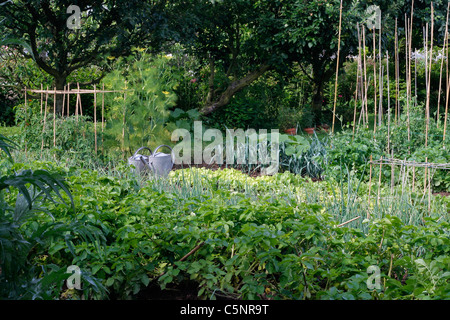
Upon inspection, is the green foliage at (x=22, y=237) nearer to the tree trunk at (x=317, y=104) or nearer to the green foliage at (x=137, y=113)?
the green foliage at (x=137, y=113)

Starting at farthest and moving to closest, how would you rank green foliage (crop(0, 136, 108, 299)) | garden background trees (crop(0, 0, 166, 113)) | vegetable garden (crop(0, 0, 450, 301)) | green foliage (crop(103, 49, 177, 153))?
garden background trees (crop(0, 0, 166, 113)) → green foliage (crop(103, 49, 177, 153)) → vegetable garden (crop(0, 0, 450, 301)) → green foliage (crop(0, 136, 108, 299))

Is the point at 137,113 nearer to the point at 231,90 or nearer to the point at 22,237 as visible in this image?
the point at 231,90

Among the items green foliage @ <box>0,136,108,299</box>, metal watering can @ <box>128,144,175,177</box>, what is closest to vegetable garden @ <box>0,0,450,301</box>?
green foliage @ <box>0,136,108,299</box>

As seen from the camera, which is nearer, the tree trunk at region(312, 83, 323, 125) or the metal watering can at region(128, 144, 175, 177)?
the metal watering can at region(128, 144, 175, 177)

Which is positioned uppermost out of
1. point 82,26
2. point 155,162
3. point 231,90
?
point 82,26

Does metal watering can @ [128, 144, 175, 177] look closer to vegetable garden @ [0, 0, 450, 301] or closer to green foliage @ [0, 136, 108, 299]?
vegetable garden @ [0, 0, 450, 301]

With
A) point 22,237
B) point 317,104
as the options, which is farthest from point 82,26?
point 22,237

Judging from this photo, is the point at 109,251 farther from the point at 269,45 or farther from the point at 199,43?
the point at 199,43

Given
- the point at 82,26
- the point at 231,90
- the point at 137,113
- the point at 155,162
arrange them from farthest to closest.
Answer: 1. the point at 231,90
2. the point at 82,26
3. the point at 137,113
4. the point at 155,162

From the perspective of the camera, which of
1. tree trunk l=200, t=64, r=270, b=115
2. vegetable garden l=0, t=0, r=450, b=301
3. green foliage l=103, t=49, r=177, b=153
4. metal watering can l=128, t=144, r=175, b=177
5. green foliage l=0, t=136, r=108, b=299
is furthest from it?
tree trunk l=200, t=64, r=270, b=115

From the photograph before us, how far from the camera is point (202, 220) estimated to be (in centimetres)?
251

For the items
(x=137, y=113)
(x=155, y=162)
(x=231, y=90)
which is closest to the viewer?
(x=155, y=162)

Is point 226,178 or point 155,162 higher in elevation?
point 155,162
